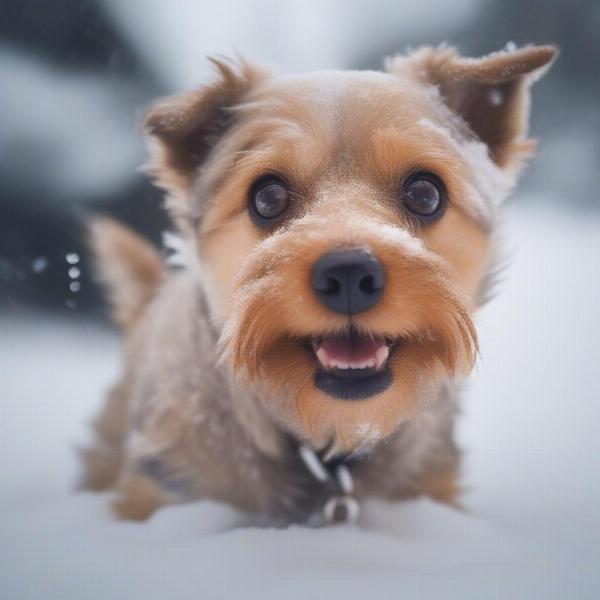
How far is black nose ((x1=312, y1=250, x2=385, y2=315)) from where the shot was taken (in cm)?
166

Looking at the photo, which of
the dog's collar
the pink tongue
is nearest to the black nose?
the pink tongue

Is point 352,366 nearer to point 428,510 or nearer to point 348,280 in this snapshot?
point 348,280

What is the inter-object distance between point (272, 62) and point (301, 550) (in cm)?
197

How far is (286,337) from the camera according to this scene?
1.86 meters

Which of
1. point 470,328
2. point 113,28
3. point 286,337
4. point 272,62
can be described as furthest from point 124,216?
point 470,328

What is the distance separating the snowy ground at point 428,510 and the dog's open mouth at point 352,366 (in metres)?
0.60

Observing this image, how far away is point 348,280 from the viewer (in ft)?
5.45

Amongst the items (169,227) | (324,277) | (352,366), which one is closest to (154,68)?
(169,227)

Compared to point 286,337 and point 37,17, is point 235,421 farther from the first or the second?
point 37,17

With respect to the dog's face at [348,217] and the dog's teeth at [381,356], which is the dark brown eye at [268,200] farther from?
the dog's teeth at [381,356]

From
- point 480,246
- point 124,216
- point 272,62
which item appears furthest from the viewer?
point 124,216

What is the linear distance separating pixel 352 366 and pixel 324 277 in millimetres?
336

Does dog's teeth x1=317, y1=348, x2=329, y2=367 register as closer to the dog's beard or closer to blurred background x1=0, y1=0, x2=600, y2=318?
the dog's beard

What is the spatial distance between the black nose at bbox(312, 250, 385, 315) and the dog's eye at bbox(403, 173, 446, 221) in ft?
1.56
